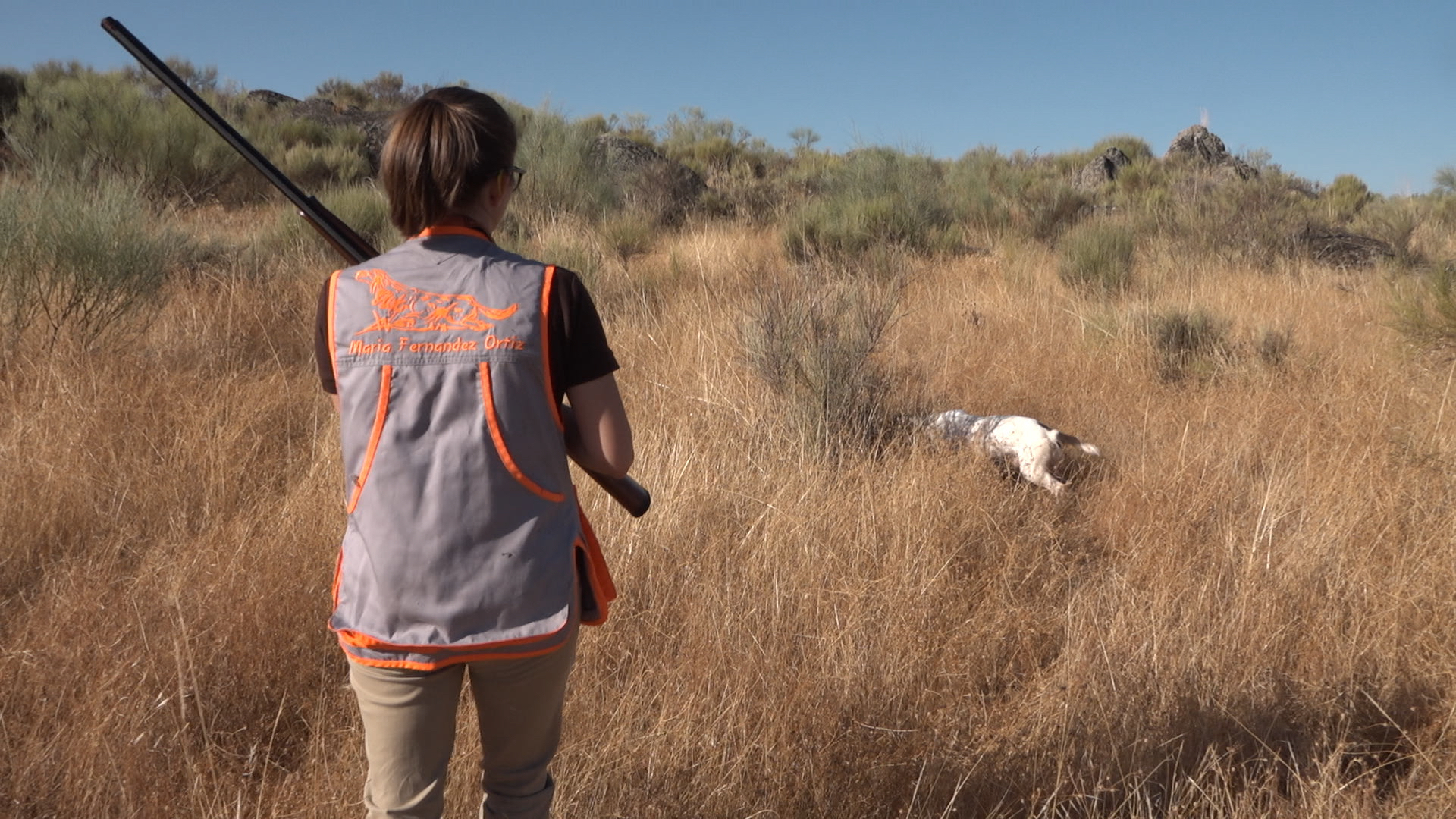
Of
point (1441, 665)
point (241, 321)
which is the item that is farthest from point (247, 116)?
point (1441, 665)

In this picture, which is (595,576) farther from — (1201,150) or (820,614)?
(1201,150)

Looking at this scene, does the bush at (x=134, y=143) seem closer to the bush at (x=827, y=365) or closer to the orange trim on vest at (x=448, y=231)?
the bush at (x=827, y=365)

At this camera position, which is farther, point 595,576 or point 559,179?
point 559,179

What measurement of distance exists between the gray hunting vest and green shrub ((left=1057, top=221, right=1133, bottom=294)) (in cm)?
763

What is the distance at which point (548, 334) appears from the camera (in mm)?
1355

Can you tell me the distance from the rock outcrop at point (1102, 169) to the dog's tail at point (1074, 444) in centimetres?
1568

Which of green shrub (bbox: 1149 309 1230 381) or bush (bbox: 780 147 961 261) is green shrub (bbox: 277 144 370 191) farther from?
green shrub (bbox: 1149 309 1230 381)

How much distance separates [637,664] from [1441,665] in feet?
7.66

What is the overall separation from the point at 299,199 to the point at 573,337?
2.86ft

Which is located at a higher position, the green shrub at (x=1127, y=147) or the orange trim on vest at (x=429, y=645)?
the green shrub at (x=1127, y=147)

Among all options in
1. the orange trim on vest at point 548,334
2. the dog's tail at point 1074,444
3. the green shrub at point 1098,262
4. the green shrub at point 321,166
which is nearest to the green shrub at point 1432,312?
the dog's tail at point 1074,444

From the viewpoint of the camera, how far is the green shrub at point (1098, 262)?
8703 mm

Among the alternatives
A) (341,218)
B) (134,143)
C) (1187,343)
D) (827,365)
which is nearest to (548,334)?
(827,365)

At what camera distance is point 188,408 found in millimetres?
4461
